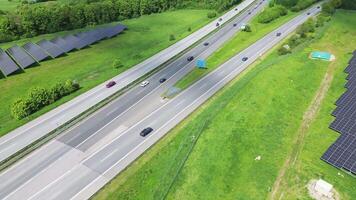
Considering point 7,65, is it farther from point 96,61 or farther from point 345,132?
point 345,132

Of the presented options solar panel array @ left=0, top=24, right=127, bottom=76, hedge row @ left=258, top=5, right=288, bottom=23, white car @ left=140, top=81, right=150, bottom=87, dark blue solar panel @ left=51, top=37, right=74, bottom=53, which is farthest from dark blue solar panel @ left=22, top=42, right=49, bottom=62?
hedge row @ left=258, top=5, right=288, bottom=23

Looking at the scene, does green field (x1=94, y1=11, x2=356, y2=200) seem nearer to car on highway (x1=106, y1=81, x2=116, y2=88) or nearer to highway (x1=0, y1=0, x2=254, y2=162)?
highway (x1=0, y1=0, x2=254, y2=162)

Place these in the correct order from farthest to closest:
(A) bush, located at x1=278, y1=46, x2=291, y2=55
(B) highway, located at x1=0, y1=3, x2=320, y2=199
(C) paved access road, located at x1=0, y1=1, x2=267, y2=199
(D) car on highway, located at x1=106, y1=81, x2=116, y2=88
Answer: (A) bush, located at x1=278, y1=46, x2=291, y2=55, (D) car on highway, located at x1=106, y1=81, x2=116, y2=88, (C) paved access road, located at x1=0, y1=1, x2=267, y2=199, (B) highway, located at x1=0, y1=3, x2=320, y2=199

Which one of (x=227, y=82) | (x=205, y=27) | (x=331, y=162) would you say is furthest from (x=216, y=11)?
(x=331, y=162)

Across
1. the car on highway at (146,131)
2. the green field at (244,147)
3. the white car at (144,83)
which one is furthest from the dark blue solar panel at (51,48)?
the green field at (244,147)

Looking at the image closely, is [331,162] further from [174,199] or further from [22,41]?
[22,41]
